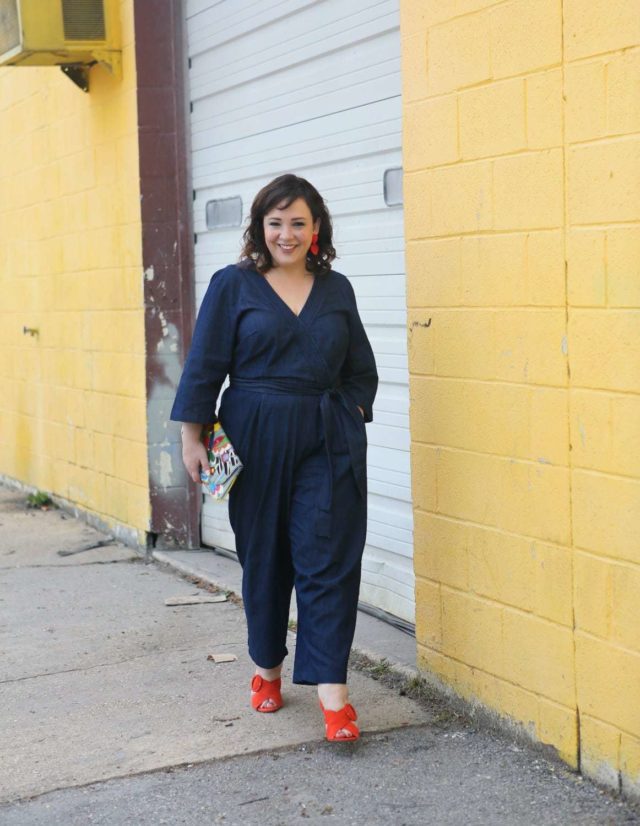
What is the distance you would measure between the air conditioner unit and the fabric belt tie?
3469 millimetres

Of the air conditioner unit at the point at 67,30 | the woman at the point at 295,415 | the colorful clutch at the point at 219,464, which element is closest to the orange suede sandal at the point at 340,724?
the woman at the point at 295,415

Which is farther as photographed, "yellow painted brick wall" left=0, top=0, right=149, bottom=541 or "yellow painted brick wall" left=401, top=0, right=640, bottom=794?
"yellow painted brick wall" left=0, top=0, right=149, bottom=541

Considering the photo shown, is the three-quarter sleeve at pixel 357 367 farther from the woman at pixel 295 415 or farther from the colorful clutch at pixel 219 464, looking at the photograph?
the colorful clutch at pixel 219 464

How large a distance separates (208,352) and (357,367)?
0.51 meters

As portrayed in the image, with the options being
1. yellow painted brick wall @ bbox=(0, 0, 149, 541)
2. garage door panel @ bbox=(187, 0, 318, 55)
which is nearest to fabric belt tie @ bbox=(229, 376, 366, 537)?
garage door panel @ bbox=(187, 0, 318, 55)

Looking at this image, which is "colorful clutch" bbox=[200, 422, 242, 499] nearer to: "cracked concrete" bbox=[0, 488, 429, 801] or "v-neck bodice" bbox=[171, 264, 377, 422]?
"v-neck bodice" bbox=[171, 264, 377, 422]

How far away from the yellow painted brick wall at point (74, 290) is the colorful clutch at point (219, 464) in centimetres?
281

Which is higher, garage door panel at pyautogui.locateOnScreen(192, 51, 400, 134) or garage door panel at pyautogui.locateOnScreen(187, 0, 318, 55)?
garage door panel at pyautogui.locateOnScreen(187, 0, 318, 55)

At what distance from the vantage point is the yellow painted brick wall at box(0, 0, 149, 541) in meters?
7.10

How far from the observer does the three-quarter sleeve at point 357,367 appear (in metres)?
4.29

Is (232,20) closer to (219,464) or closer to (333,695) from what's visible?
(219,464)

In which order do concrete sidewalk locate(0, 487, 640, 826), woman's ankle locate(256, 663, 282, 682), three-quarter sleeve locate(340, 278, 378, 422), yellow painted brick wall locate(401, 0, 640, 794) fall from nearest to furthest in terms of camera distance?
1. yellow painted brick wall locate(401, 0, 640, 794)
2. concrete sidewalk locate(0, 487, 640, 826)
3. three-quarter sleeve locate(340, 278, 378, 422)
4. woman's ankle locate(256, 663, 282, 682)

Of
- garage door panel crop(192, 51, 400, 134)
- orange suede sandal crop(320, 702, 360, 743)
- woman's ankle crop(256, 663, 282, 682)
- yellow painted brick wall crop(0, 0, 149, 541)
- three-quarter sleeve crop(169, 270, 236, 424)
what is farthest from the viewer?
yellow painted brick wall crop(0, 0, 149, 541)

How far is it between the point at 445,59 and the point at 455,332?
2.88 ft
